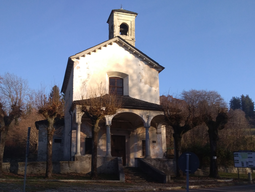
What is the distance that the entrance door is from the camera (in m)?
22.9

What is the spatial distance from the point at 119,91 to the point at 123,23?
25.9 feet

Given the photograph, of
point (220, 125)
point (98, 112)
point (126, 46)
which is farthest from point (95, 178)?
point (126, 46)

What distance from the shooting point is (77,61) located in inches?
887

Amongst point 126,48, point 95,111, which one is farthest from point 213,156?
point 126,48

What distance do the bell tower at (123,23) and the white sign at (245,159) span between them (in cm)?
1449

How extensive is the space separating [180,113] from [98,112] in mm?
5594

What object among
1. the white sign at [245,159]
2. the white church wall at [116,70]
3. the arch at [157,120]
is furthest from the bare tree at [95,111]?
the white sign at [245,159]

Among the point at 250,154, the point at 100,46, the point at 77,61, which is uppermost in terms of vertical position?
the point at 100,46

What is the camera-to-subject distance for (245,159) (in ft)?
57.6

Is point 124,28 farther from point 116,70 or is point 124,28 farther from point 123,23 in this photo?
point 116,70

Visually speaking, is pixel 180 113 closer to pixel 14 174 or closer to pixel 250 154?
pixel 250 154

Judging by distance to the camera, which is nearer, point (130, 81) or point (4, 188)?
point (4, 188)

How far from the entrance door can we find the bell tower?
966 centimetres

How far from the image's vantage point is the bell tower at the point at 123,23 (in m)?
26.9
